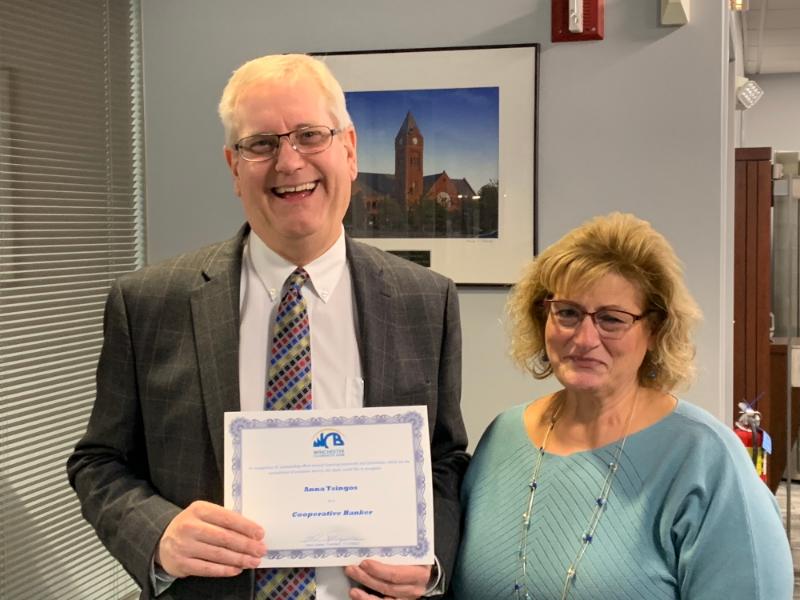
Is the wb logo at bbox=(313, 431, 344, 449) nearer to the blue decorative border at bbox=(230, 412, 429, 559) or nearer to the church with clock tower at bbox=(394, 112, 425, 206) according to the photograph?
the blue decorative border at bbox=(230, 412, 429, 559)

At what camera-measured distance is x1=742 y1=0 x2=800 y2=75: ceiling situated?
6.74 m

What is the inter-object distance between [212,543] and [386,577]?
0.94 feet

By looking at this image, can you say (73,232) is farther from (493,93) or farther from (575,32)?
(575,32)

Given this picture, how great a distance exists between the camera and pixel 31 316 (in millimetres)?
2840

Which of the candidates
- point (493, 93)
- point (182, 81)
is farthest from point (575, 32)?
point (182, 81)

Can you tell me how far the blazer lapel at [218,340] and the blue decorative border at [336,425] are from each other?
2.4 inches

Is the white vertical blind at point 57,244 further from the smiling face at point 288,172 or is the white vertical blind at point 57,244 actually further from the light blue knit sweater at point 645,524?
the light blue knit sweater at point 645,524

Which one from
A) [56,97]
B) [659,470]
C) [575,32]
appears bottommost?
[659,470]

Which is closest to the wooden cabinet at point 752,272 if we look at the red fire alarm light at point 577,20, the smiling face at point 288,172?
the red fire alarm light at point 577,20

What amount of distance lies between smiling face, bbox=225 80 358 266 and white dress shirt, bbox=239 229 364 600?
0.07m

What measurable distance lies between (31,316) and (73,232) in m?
0.34

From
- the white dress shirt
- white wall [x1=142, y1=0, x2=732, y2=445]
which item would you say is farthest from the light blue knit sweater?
white wall [x1=142, y1=0, x2=732, y2=445]

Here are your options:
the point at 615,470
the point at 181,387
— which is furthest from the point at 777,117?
the point at 181,387

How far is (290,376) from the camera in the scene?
163 cm
